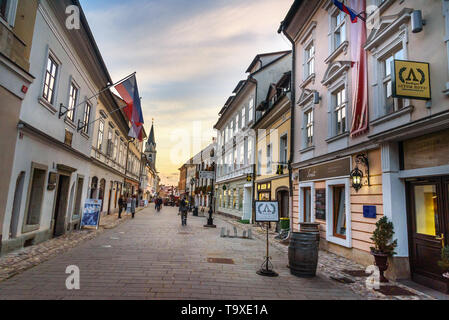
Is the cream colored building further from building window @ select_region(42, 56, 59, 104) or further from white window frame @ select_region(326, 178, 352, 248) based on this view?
building window @ select_region(42, 56, 59, 104)

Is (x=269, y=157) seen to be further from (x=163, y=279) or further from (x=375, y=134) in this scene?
(x=163, y=279)

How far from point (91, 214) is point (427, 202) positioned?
529 inches

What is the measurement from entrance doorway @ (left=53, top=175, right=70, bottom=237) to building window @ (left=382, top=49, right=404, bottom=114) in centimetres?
1251

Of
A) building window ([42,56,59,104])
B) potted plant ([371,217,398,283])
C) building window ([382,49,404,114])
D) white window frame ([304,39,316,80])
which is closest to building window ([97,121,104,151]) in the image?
building window ([42,56,59,104])

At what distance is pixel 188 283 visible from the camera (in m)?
5.51

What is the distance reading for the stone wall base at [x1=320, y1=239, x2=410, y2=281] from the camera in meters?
6.62

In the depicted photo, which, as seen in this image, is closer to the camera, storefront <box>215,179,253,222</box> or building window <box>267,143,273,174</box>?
building window <box>267,143,273,174</box>

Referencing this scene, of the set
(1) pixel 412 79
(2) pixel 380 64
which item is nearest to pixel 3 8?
(1) pixel 412 79

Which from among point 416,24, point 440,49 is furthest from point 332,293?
point 416,24

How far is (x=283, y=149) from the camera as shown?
15875 millimetres

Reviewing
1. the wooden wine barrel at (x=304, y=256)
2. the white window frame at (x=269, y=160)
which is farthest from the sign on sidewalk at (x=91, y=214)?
the wooden wine barrel at (x=304, y=256)

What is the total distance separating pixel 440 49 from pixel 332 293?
5.60 meters

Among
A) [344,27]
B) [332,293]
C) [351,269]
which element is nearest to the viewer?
[332,293]
